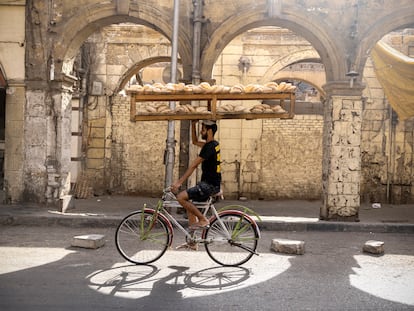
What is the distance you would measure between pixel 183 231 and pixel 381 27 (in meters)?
6.44

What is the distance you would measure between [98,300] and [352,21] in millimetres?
7895

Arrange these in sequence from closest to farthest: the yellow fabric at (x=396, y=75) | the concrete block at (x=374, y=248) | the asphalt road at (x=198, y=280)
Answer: the asphalt road at (x=198, y=280) < the concrete block at (x=374, y=248) < the yellow fabric at (x=396, y=75)

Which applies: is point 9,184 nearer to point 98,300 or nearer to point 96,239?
point 96,239

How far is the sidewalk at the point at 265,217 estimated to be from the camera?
29.3 ft

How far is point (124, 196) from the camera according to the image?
47.9 ft

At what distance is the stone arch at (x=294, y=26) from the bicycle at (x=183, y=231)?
4657 millimetres

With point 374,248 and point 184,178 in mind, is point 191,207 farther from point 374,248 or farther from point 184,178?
point 374,248

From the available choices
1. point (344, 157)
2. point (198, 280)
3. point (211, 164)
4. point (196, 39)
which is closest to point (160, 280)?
point (198, 280)

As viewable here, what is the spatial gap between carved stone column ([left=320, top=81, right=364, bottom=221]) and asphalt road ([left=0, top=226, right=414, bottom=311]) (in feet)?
7.65

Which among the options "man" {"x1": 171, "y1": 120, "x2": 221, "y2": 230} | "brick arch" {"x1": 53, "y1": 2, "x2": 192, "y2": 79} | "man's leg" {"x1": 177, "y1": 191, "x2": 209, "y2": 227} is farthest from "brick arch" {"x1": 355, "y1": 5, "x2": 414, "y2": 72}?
"man's leg" {"x1": 177, "y1": 191, "x2": 209, "y2": 227}

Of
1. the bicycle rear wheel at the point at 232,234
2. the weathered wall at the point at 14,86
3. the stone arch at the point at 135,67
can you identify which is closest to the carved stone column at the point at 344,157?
the bicycle rear wheel at the point at 232,234

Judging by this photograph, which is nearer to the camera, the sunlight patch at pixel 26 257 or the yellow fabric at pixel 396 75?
the sunlight patch at pixel 26 257

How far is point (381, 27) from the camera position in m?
9.76

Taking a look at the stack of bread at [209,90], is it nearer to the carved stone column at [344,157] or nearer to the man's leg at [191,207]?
the man's leg at [191,207]
